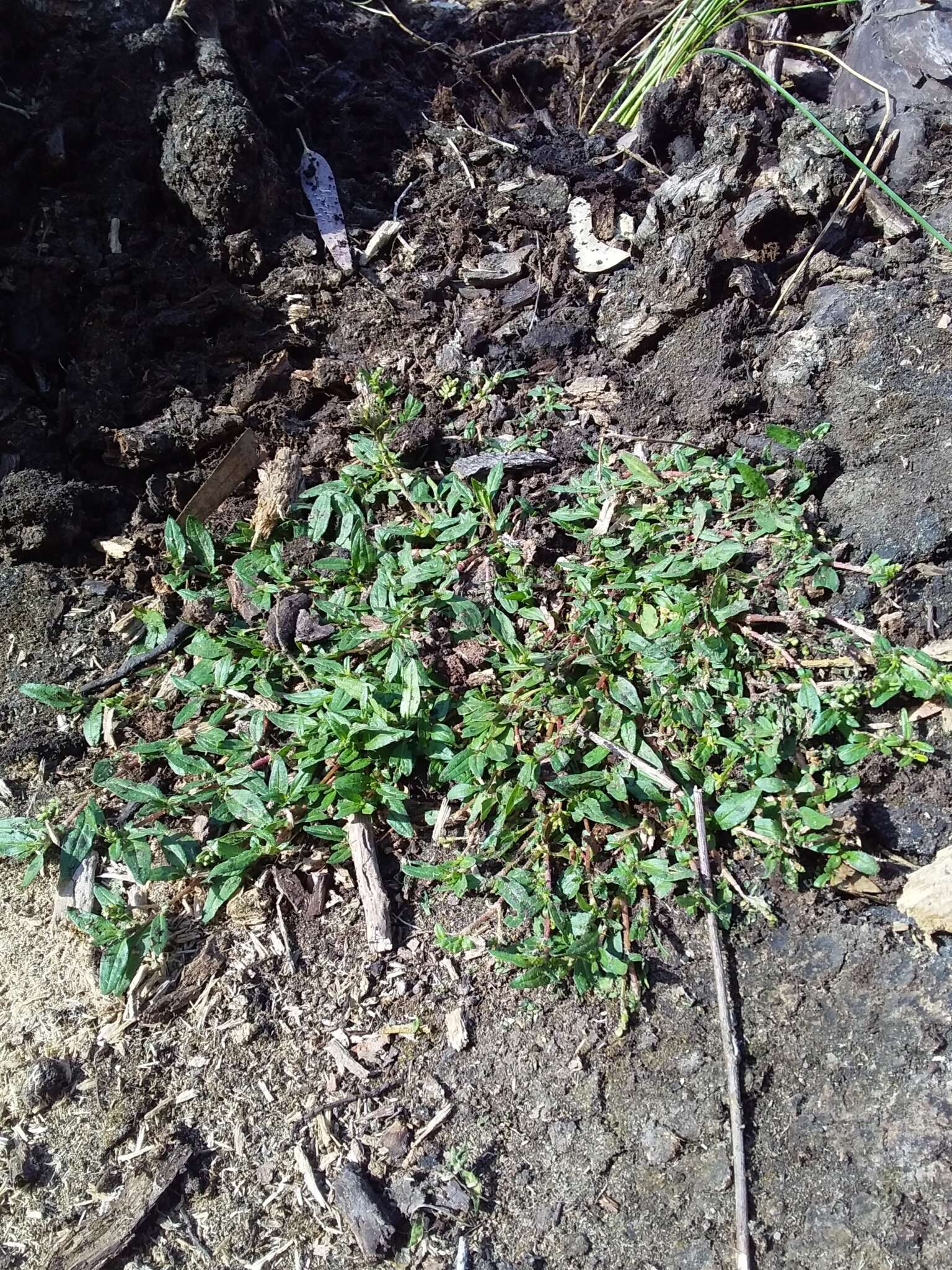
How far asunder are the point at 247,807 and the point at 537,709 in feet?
2.81

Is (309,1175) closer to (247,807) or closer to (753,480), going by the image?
(247,807)

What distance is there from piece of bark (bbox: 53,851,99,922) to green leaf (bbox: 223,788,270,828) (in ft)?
1.31

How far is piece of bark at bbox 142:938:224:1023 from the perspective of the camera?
2285mm

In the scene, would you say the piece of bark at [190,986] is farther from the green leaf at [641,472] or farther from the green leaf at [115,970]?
the green leaf at [641,472]

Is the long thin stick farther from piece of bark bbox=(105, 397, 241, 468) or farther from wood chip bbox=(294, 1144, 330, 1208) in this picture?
piece of bark bbox=(105, 397, 241, 468)

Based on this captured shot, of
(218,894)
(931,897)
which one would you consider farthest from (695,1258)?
(218,894)

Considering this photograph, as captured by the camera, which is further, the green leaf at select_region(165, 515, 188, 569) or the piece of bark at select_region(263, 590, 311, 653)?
the green leaf at select_region(165, 515, 188, 569)

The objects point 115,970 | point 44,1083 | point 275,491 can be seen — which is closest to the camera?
point 44,1083

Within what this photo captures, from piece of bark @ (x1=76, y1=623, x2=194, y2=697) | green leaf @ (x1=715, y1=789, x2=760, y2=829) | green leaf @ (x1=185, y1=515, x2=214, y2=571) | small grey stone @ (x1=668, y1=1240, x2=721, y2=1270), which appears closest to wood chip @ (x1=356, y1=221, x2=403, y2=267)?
green leaf @ (x1=185, y1=515, x2=214, y2=571)

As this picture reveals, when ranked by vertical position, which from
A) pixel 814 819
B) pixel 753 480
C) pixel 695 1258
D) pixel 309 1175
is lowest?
pixel 695 1258

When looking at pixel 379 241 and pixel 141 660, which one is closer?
pixel 141 660

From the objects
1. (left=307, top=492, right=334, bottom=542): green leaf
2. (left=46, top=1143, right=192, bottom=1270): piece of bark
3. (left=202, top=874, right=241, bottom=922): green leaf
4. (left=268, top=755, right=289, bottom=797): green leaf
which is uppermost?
(left=307, top=492, right=334, bottom=542): green leaf

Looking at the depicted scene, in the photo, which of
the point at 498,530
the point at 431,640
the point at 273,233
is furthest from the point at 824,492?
the point at 273,233

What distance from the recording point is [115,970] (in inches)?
89.2
